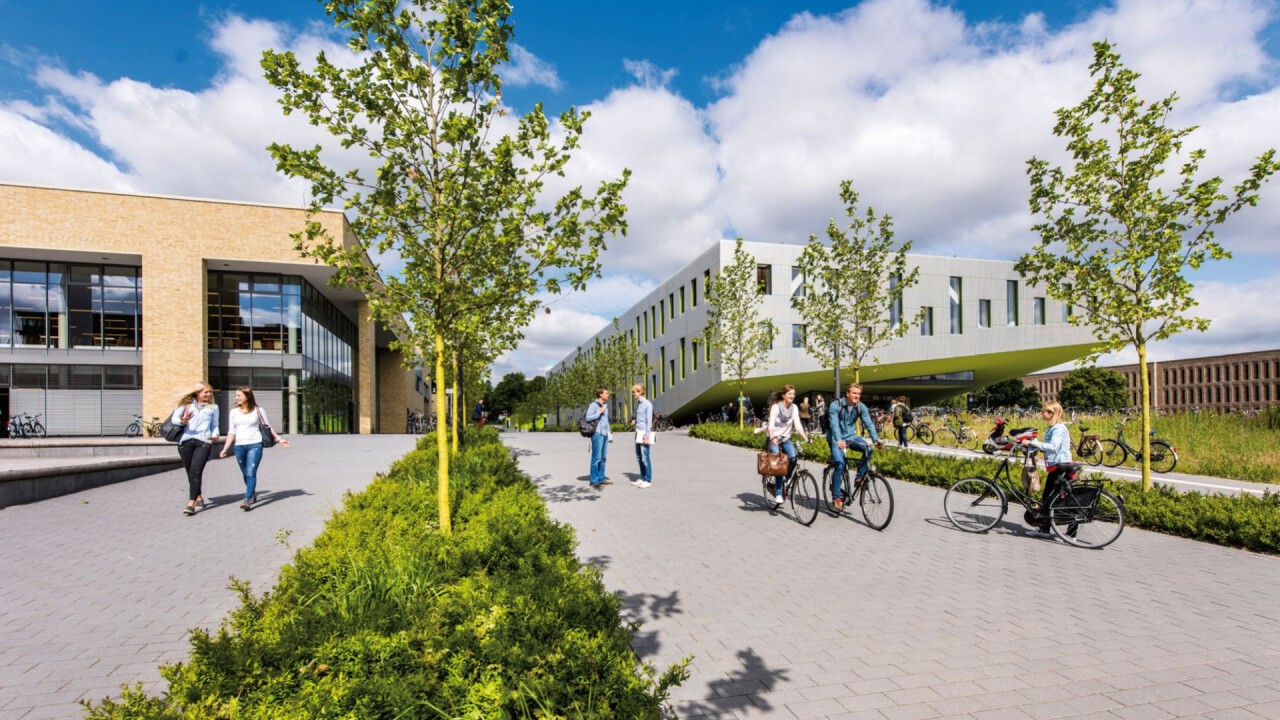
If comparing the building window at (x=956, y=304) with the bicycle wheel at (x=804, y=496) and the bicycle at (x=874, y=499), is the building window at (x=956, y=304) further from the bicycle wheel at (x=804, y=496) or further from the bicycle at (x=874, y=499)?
the bicycle at (x=874, y=499)

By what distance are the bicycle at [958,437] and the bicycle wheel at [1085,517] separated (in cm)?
1435

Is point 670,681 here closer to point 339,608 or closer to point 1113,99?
point 339,608

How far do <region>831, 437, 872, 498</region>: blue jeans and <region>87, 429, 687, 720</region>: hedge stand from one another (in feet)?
15.4

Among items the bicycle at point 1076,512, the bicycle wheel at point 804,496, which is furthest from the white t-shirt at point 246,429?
the bicycle at point 1076,512

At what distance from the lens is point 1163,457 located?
1361 centimetres

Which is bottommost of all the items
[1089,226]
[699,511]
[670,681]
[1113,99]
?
[699,511]

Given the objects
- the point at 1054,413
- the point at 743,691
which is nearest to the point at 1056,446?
the point at 1054,413

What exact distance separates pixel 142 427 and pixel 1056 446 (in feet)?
98.8

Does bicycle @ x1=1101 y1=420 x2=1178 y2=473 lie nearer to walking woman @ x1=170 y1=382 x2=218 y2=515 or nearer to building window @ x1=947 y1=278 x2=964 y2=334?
walking woman @ x1=170 y1=382 x2=218 y2=515

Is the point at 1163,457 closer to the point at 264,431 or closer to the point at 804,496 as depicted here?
the point at 804,496

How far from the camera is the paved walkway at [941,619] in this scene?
3.28 meters

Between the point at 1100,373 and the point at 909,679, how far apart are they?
97.9 metres

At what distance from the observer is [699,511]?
28.7 ft

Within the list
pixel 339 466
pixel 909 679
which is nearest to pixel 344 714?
pixel 909 679
